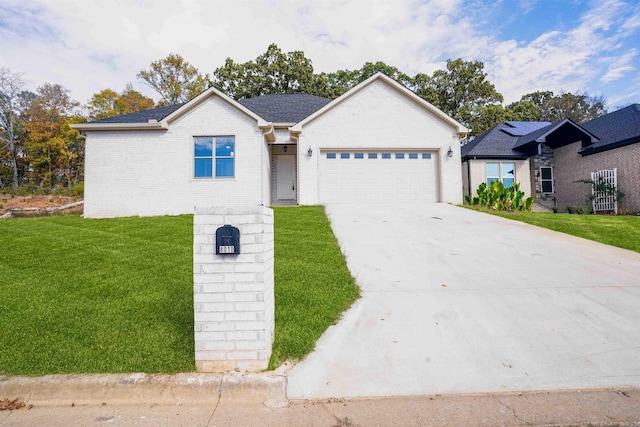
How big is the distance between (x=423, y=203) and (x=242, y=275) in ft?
39.6

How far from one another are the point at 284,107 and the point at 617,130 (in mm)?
15908

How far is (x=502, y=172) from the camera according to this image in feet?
60.4

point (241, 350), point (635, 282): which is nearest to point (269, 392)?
point (241, 350)

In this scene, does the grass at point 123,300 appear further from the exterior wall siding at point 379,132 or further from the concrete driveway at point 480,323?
the exterior wall siding at point 379,132

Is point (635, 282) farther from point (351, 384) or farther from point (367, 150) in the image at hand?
point (367, 150)

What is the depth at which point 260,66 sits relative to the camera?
106ft

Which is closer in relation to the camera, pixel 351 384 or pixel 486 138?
pixel 351 384

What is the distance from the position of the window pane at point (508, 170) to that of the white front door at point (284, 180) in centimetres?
1153

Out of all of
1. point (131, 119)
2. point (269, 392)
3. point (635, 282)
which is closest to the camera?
point (269, 392)

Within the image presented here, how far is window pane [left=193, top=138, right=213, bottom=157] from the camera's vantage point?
43.8ft

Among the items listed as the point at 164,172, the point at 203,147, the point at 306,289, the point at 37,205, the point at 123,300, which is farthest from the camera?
the point at 37,205

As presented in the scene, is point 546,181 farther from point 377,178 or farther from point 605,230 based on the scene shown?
point 377,178

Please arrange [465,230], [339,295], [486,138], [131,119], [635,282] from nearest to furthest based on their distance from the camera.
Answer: [339,295] → [635,282] → [465,230] → [131,119] → [486,138]

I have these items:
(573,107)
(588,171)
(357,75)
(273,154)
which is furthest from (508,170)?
(573,107)
